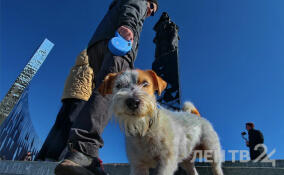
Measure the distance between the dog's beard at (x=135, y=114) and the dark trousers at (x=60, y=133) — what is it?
189cm

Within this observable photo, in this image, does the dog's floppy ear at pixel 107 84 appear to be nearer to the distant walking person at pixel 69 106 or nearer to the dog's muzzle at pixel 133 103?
the dog's muzzle at pixel 133 103

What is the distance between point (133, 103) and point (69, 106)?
2.54m

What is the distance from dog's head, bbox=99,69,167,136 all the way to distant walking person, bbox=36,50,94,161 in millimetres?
896

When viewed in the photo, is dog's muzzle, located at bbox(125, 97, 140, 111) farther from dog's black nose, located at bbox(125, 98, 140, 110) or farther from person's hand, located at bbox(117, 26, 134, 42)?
person's hand, located at bbox(117, 26, 134, 42)

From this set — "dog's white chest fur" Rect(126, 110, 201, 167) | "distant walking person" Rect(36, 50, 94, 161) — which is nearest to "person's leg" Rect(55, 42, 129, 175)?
"dog's white chest fur" Rect(126, 110, 201, 167)

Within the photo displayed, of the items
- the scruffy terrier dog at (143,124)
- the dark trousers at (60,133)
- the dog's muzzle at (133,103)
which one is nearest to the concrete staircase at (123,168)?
the dark trousers at (60,133)

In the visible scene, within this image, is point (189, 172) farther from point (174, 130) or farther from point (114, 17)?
point (114, 17)

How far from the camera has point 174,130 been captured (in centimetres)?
232

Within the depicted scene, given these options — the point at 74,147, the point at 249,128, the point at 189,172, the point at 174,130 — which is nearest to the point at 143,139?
the point at 174,130

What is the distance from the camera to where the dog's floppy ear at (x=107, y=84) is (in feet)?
6.88

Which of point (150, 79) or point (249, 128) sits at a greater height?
point (249, 128)

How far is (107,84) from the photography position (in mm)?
2188

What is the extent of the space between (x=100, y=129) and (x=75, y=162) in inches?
15.0

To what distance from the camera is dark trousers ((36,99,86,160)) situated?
3.35m
